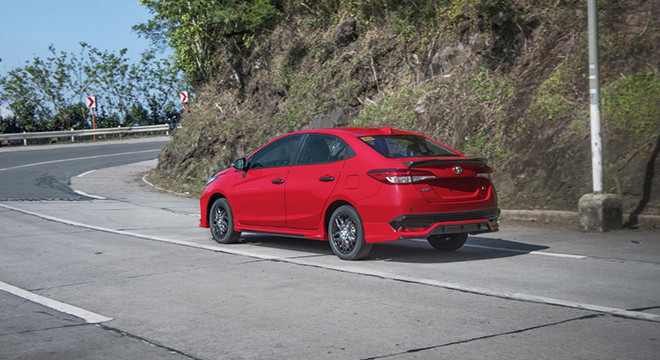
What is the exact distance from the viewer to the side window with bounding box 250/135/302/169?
10375mm

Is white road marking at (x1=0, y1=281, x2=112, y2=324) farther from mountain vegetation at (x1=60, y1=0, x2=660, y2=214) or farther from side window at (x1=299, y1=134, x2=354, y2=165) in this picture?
mountain vegetation at (x1=60, y1=0, x2=660, y2=214)

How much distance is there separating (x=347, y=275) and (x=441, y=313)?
212 centimetres

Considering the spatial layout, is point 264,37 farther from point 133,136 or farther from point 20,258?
point 133,136

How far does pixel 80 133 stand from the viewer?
163 ft

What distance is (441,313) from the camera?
6.28 m

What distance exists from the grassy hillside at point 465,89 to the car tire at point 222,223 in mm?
5369

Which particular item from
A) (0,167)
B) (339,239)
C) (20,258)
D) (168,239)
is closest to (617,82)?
(339,239)

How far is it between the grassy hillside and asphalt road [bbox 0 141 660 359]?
87.3 inches

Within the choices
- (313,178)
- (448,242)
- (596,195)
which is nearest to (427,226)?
(448,242)

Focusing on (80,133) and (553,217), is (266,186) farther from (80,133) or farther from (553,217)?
(80,133)

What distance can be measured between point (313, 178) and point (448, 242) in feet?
6.83

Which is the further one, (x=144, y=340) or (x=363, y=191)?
(x=363, y=191)

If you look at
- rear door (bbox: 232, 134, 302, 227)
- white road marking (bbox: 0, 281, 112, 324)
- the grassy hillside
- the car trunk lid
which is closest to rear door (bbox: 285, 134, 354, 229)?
rear door (bbox: 232, 134, 302, 227)

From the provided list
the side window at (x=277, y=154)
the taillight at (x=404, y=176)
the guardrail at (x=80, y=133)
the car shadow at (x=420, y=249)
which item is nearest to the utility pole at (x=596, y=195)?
the car shadow at (x=420, y=249)
